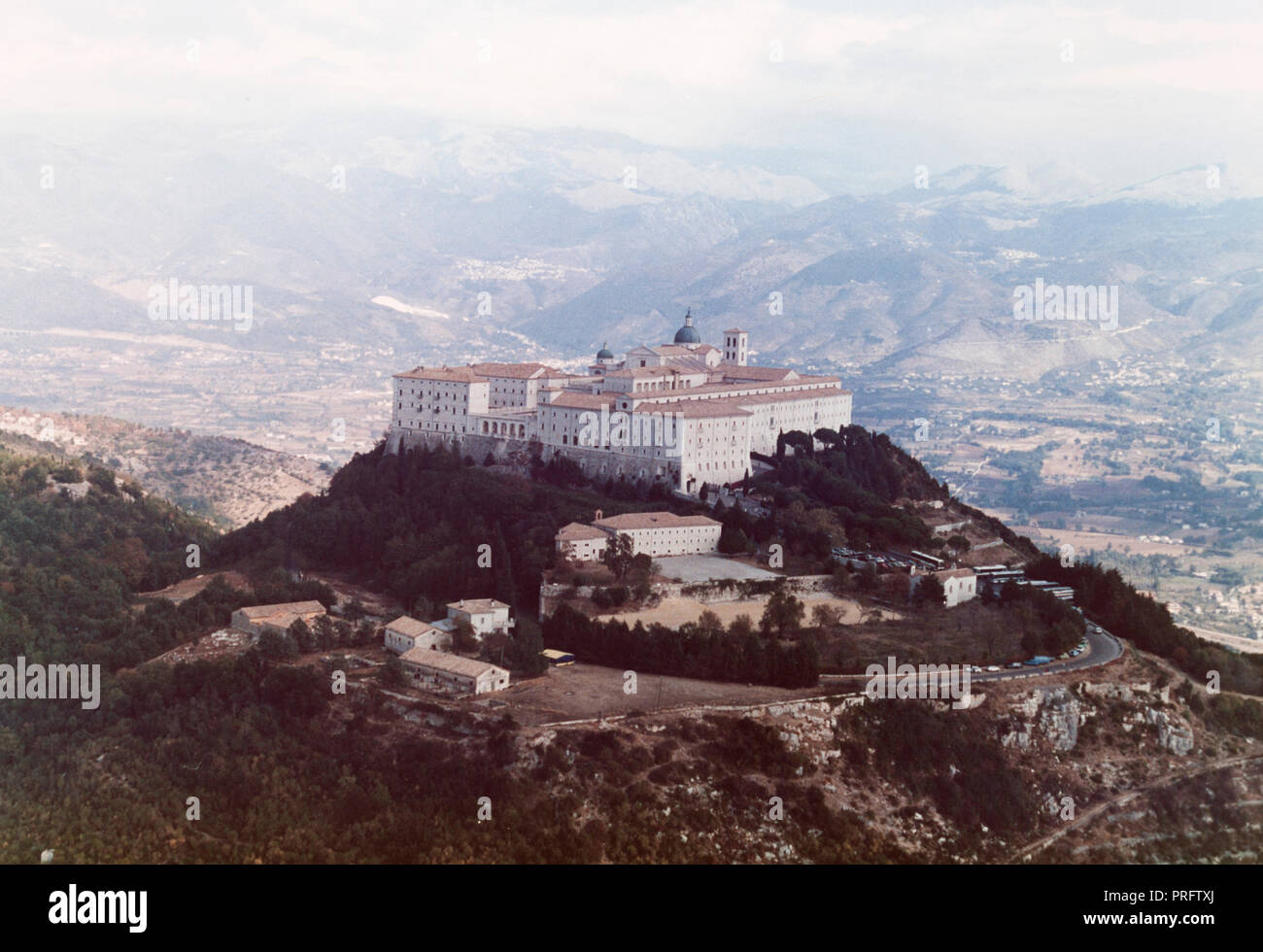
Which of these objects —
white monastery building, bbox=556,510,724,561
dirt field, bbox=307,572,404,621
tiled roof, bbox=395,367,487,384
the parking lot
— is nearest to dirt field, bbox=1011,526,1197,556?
tiled roof, bbox=395,367,487,384

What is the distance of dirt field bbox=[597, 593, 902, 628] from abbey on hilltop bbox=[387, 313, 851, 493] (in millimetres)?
7769

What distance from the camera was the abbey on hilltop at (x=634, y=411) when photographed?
4606cm

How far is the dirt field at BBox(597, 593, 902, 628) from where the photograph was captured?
121 ft

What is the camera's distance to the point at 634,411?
46.4 meters

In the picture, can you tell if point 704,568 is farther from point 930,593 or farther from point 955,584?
point 955,584

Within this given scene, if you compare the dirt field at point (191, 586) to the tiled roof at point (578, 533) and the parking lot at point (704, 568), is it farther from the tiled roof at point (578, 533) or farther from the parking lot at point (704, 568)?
the parking lot at point (704, 568)

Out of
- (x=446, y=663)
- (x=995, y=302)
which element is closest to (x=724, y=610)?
(x=446, y=663)

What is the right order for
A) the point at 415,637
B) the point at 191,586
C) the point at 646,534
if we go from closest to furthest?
the point at 415,637
the point at 646,534
the point at 191,586

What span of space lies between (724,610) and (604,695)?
5617mm

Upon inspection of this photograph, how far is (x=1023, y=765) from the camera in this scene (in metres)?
33.8

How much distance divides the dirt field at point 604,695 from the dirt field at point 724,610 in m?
2.32

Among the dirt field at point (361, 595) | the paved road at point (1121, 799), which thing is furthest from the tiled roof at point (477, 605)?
the paved road at point (1121, 799)
